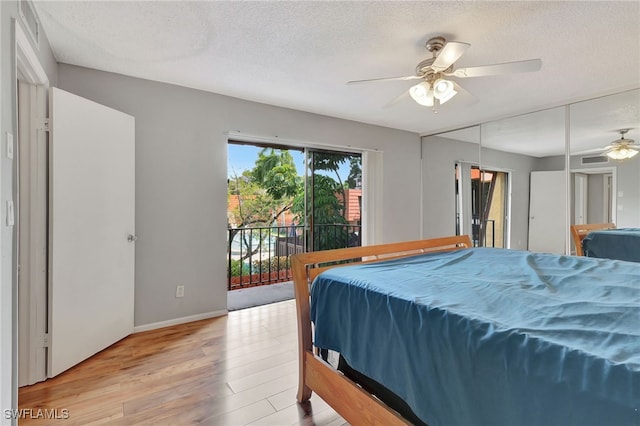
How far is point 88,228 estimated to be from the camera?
230cm

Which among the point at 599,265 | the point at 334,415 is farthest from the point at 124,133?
the point at 599,265

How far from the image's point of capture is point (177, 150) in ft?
9.90

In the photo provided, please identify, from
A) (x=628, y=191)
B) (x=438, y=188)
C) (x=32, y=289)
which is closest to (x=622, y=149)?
(x=628, y=191)

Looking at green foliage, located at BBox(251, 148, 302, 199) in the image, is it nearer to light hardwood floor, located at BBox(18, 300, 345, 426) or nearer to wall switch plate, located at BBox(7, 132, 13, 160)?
light hardwood floor, located at BBox(18, 300, 345, 426)

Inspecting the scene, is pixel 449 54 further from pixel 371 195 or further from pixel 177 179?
pixel 371 195

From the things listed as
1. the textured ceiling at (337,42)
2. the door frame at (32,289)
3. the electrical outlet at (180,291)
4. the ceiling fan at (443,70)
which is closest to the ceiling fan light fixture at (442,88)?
the ceiling fan at (443,70)

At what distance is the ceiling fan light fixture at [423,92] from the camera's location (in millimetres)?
2131

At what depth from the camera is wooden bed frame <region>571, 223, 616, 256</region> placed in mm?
3092

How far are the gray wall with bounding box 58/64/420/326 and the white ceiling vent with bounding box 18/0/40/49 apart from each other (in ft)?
2.48

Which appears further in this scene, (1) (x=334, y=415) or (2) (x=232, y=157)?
(2) (x=232, y=157)

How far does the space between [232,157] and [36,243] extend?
2.39 meters


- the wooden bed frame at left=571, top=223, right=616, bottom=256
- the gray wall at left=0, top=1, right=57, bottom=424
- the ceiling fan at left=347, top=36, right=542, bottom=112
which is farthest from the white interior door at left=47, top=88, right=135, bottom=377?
the wooden bed frame at left=571, top=223, right=616, bottom=256

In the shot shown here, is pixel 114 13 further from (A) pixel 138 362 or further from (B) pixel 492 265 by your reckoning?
(B) pixel 492 265

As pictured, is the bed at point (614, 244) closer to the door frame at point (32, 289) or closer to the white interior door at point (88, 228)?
the white interior door at point (88, 228)
